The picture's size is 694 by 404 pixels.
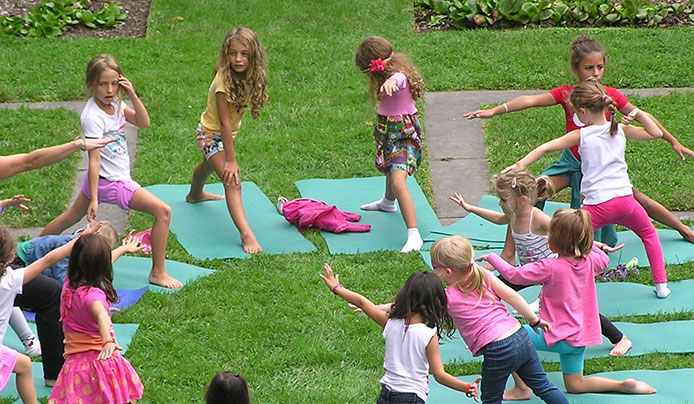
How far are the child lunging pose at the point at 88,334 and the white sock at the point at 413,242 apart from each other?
310 cm

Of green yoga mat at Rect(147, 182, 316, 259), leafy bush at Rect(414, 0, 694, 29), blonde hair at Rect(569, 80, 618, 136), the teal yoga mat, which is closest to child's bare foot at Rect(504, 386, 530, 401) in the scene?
blonde hair at Rect(569, 80, 618, 136)

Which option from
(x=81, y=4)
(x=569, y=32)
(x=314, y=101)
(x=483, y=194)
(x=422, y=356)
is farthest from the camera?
(x=81, y=4)

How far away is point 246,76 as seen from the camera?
26.6ft

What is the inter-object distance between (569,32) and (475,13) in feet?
3.86

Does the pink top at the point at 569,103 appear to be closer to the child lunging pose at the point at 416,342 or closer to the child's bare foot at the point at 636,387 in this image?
the child's bare foot at the point at 636,387

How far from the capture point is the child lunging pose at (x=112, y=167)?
7.35 m

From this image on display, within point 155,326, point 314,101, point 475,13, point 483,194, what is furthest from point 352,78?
point 155,326

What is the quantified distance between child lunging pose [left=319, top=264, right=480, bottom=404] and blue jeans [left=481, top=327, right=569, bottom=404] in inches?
14.9

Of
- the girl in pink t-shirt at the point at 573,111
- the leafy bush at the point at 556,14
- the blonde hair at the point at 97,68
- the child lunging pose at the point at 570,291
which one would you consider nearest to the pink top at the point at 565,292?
the child lunging pose at the point at 570,291

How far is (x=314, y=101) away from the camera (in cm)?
1110

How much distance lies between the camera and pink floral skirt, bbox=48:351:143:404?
546 centimetres

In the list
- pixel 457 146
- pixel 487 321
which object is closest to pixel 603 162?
pixel 487 321

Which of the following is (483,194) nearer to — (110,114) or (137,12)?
(110,114)

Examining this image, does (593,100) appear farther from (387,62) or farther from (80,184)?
(80,184)
